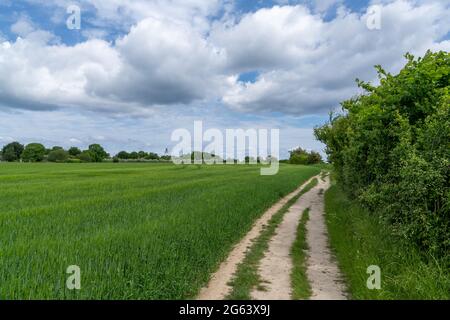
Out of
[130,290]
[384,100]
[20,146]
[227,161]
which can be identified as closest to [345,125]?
[384,100]

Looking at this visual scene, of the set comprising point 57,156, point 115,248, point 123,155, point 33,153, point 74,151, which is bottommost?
point 115,248

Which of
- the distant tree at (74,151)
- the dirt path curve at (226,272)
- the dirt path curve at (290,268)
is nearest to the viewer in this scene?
the dirt path curve at (226,272)

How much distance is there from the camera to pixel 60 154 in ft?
393

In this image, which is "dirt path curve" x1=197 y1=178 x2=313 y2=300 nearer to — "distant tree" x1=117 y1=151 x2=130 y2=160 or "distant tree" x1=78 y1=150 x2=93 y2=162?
"distant tree" x1=78 y1=150 x2=93 y2=162

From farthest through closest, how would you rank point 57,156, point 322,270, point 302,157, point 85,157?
point 85,157
point 57,156
point 302,157
point 322,270

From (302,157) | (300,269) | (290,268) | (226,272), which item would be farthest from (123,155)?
(300,269)

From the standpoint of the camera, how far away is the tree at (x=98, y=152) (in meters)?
130

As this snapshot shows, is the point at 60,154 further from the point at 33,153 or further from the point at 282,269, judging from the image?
the point at 282,269

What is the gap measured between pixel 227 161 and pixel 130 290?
84.9 m

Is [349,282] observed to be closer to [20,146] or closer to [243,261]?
[243,261]

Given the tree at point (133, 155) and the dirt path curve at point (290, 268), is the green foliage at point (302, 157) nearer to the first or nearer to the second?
the tree at point (133, 155)

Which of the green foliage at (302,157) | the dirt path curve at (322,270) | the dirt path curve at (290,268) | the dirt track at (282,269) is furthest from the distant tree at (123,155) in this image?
the dirt path curve at (322,270)

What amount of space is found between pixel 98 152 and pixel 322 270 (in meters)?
143

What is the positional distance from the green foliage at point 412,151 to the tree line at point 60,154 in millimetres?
115412
